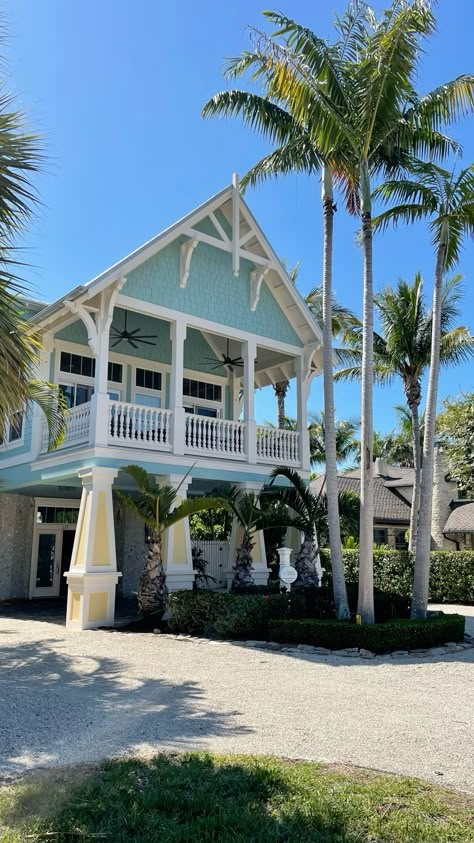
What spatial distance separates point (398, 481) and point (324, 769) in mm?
35269

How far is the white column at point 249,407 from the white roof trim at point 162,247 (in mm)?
1970

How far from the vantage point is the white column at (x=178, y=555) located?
14.4 m

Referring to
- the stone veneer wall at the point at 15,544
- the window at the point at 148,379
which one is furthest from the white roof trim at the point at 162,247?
the stone veneer wall at the point at 15,544

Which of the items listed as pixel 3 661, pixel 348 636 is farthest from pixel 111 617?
pixel 348 636

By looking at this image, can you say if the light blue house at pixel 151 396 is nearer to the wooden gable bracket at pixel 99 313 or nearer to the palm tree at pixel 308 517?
the wooden gable bracket at pixel 99 313

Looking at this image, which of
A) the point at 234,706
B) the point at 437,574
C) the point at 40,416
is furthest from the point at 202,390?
the point at 234,706

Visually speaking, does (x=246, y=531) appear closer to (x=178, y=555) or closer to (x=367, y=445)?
(x=178, y=555)

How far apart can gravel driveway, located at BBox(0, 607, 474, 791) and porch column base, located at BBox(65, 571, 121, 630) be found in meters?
1.97

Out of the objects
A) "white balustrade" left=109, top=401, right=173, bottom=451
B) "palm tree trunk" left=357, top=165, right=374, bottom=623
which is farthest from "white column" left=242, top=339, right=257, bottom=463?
"palm tree trunk" left=357, top=165, right=374, bottom=623

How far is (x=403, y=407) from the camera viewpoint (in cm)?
3766

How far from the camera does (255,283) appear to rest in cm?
1784

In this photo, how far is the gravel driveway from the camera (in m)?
5.57

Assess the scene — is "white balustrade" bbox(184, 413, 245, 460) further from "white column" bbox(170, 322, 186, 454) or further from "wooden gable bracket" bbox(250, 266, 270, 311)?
"wooden gable bracket" bbox(250, 266, 270, 311)

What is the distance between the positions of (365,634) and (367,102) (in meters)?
9.75
